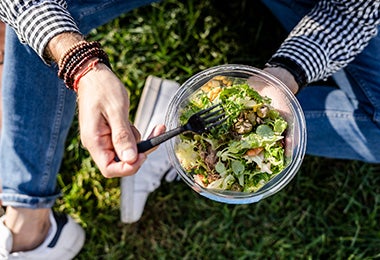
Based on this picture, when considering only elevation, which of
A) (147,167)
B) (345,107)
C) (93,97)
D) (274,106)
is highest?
(93,97)

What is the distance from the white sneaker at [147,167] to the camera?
1830 millimetres

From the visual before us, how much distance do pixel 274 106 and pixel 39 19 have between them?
1.90ft

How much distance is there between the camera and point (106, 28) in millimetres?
1959

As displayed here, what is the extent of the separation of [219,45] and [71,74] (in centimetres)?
88

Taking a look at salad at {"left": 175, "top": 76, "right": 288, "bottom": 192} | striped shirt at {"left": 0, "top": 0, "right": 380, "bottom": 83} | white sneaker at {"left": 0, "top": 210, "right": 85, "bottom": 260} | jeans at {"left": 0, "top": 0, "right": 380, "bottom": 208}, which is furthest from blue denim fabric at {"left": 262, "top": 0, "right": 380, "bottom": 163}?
A: white sneaker at {"left": 0, "top": 210, "right": 85, "bottom": 260}

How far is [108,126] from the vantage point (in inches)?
43.5

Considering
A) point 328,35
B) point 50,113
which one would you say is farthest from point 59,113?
point 328,35

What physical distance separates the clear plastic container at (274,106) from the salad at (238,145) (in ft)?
0.09

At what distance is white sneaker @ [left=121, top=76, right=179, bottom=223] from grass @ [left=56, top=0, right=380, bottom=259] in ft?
0.23

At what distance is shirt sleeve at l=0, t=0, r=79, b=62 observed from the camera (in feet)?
3.92

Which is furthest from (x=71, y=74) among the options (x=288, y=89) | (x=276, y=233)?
(x=276, y=233)

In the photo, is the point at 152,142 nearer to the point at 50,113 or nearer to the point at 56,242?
the point at 50,113

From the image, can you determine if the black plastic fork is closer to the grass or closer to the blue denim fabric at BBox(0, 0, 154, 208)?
the blue denim fabric at BBox(0, 0, 154, 208)

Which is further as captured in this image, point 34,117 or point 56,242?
point 56,242
